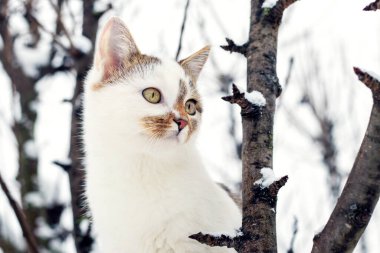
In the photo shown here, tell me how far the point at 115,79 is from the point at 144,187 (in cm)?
55

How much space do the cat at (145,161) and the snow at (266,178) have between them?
0.53 m

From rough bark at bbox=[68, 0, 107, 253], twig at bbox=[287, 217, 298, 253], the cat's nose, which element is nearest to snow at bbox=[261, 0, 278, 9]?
the cat's nose

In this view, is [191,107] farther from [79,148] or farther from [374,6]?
[374,6]

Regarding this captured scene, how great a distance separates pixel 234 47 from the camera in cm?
196

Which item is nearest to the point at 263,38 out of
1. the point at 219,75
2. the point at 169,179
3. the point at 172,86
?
the point at 172,86

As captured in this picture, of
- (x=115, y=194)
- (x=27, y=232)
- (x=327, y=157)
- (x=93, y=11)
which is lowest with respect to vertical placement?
(x=27, y=232)

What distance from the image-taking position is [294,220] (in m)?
2.69

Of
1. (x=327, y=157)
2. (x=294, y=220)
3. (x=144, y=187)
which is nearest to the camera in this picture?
(x=144, y=187)

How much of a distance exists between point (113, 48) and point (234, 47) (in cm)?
74

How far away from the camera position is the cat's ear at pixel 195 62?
2.70 metres

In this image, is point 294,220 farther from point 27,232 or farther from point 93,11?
point 93,11

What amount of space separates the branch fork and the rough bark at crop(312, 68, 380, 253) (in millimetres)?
394

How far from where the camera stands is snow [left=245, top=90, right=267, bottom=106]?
5.30 ft

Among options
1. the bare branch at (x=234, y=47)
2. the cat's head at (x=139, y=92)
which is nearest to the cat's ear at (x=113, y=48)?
the cat's head at (x=139, y=92)
